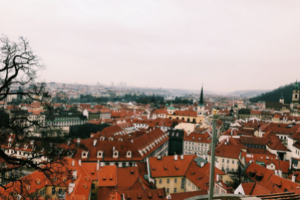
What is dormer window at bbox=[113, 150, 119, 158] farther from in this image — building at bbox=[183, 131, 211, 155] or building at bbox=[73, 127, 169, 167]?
building at bbox=[183, 131, 211, 155]

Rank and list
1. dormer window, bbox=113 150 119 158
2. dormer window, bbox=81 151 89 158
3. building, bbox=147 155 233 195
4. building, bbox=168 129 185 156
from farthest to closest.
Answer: building, bbox=168 129 185 156
dormer window, bbox=113 150 119 158
dormer window, bbox=81 151 89 158
building, bbox=147 155 233 195

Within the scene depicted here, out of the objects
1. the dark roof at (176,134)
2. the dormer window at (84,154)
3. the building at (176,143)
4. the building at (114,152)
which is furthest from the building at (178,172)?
the dark roof at (176,134)

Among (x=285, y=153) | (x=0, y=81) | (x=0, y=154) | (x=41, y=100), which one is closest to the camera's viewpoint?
(x=0, y=154)

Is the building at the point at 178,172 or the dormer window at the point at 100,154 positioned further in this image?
the dormer window at the point at 100,154

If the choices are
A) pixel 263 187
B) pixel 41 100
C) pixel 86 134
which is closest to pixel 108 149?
pixel 263 187

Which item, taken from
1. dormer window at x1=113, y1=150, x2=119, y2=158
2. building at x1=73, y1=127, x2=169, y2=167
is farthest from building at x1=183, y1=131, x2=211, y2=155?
dormer window at x1=113, y1=150, x2=119, y2=158

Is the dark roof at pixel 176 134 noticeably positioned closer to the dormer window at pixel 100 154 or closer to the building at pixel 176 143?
the building at pixel 176 143

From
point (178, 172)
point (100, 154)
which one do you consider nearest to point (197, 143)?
point (178, 172)

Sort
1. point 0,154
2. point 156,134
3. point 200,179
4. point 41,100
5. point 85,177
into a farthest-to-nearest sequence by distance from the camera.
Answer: point 156,134, point 200,179, point 85,177, point 41,100, point 0,154

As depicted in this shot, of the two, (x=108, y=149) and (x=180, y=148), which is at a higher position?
(x=108, y=149)

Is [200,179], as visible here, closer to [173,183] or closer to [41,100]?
[173,183]

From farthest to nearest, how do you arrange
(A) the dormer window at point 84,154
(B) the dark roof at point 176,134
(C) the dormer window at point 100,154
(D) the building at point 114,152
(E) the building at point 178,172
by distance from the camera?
(B) the dark roof at point 176,134 < (C) the dormer window at point 100,154 < (D) the building at point 114,152 < (A) the dormer window at point 84,154 < (E) the building at point 178,172
